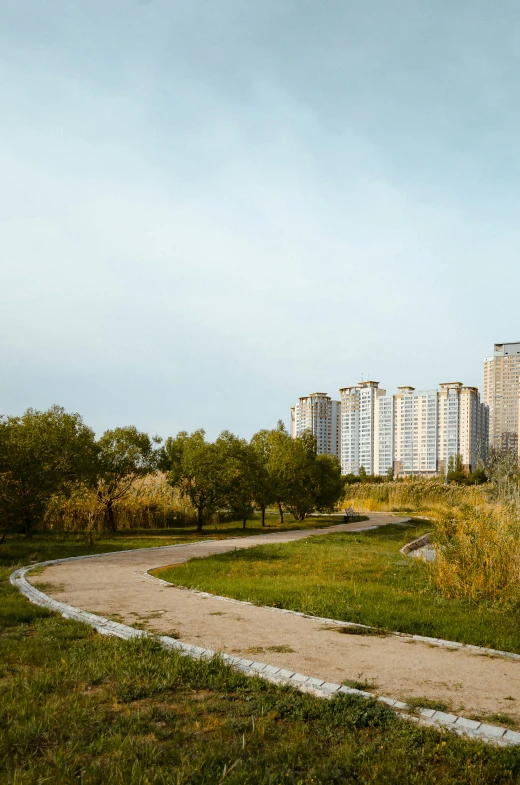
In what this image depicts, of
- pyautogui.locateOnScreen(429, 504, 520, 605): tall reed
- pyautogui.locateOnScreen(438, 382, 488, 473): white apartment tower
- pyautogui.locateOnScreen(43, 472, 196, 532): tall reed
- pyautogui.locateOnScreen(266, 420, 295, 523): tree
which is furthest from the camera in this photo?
pyautogui.locateOnScreen(438, 382, 488, 473): white apartment tower

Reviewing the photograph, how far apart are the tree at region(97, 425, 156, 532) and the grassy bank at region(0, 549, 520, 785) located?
49.9 ft

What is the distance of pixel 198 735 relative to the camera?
405 centimetres

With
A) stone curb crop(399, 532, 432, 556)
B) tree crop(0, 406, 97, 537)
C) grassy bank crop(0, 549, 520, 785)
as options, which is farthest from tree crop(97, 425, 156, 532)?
grassy bank crop(0, 549, 520, 785)

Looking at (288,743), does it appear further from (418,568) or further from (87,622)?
(418,568)

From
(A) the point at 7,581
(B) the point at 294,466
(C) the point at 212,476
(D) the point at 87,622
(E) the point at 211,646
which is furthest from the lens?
(B) the point at 294,466

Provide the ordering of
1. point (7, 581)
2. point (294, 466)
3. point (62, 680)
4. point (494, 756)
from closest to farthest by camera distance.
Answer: point (494, 756) → point (62, 680) → point (7, 581) → point (294, 466)

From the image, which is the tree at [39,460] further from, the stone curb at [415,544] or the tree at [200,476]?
the stone curb at [415,544]

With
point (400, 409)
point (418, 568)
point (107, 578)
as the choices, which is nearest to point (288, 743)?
point (107, 578)

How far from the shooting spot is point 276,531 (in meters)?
21.5

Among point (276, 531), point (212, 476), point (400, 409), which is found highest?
point (400, 409)

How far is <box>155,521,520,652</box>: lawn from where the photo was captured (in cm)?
715

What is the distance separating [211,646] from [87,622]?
1.70 metres

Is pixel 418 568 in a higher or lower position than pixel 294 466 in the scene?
lower

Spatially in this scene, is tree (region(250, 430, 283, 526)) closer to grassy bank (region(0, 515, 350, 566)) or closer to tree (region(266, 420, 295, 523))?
tree (region(266, 420, 295, 523))
